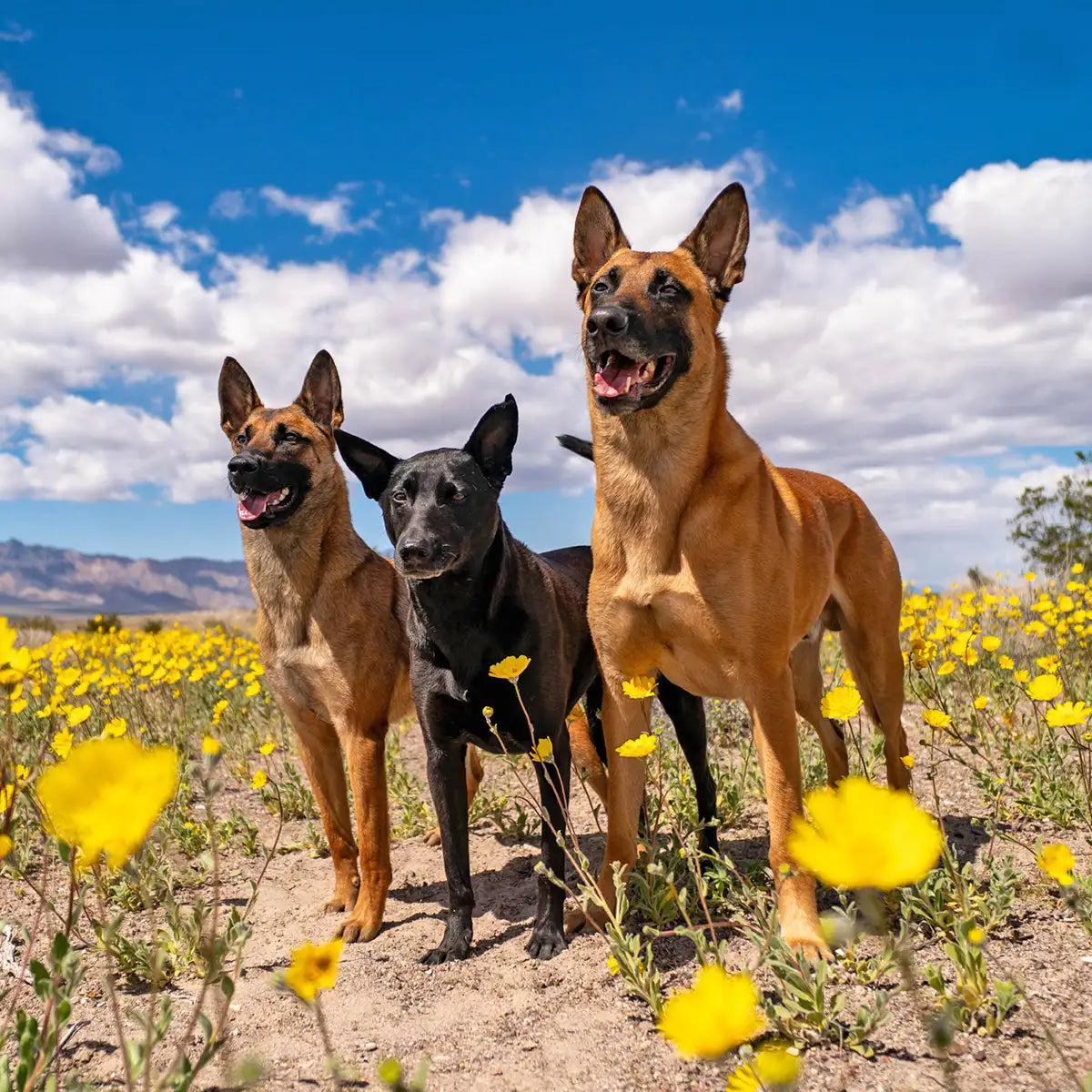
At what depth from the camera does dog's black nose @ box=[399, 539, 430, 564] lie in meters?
3.77

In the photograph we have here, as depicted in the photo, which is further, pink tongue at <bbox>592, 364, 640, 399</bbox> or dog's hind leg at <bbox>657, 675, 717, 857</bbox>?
dog's hind leg at <bbox>657, 675, 717, 857</bbox>

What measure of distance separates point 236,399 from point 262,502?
93 centimetres

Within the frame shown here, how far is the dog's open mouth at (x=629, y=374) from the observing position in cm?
346

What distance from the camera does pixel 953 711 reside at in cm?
641

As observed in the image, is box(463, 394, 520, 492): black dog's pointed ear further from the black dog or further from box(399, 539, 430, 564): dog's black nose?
box(399, 539, 430, 564): dog's black nose

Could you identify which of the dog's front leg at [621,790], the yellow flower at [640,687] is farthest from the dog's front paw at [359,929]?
the yellow flower at [640,687]

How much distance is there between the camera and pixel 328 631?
4.50 m

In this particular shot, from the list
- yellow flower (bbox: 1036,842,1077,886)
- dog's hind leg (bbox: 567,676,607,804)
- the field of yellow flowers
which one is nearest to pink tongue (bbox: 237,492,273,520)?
the field of yellow flowers

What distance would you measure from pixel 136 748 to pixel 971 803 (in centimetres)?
484

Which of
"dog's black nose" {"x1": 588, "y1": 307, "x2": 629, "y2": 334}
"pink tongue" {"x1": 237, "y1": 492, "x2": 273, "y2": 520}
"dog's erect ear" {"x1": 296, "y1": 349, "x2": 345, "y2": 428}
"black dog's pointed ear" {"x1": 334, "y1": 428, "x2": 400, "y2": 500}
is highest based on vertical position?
"dog's erect ear" {"x1": 296, "y1": 349, "x2": 345, "y2": 428}

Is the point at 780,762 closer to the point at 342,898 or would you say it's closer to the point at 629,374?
the point at 629,374

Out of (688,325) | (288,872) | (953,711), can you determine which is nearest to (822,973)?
(688,325)

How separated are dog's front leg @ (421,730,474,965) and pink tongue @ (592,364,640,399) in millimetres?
1702

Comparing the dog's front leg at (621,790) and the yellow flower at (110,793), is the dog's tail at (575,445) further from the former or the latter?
the yellow flower at (110,793)
